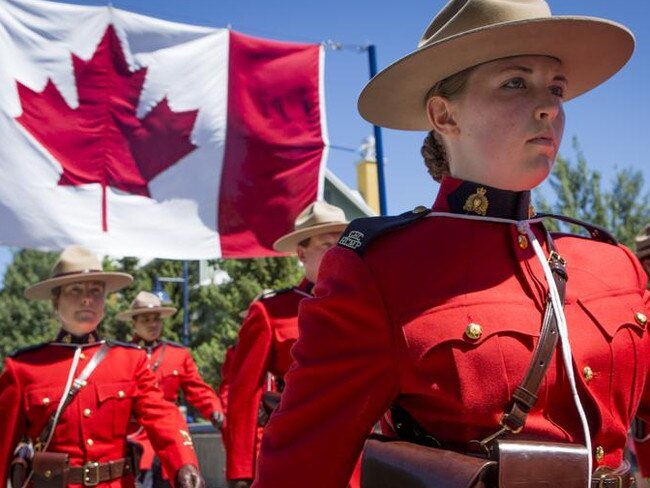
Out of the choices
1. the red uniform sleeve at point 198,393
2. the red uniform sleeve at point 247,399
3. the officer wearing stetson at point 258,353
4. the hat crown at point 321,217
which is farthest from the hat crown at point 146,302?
the red uniform sleeve at point 247,399

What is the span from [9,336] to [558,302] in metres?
39.9

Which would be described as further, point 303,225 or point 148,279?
point 148,279

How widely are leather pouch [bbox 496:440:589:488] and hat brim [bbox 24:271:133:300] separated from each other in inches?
170

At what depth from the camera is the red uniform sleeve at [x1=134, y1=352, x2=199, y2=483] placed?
4.83m

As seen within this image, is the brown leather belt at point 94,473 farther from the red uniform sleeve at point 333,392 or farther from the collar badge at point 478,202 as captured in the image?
the collar badge at point 478,202

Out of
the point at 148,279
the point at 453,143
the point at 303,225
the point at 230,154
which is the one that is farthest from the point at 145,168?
the point at 148,279

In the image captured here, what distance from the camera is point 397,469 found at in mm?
1818

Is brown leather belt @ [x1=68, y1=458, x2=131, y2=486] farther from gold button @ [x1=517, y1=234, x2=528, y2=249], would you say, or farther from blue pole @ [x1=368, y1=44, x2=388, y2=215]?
gold button @ [x1=517, y1=234, x2=528, y2=249]

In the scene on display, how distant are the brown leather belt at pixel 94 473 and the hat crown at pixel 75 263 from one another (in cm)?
133

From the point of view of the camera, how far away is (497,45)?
2.01 m

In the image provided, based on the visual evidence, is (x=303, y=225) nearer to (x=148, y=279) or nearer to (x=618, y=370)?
(x=618, y=370)

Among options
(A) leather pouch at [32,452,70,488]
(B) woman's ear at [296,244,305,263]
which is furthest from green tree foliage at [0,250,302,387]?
(A) leather pouch at [32,452,70,488]

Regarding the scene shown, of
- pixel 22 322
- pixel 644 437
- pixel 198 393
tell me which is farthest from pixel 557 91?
pixel 22 322

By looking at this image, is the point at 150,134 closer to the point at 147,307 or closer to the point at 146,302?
the point at 147,307
